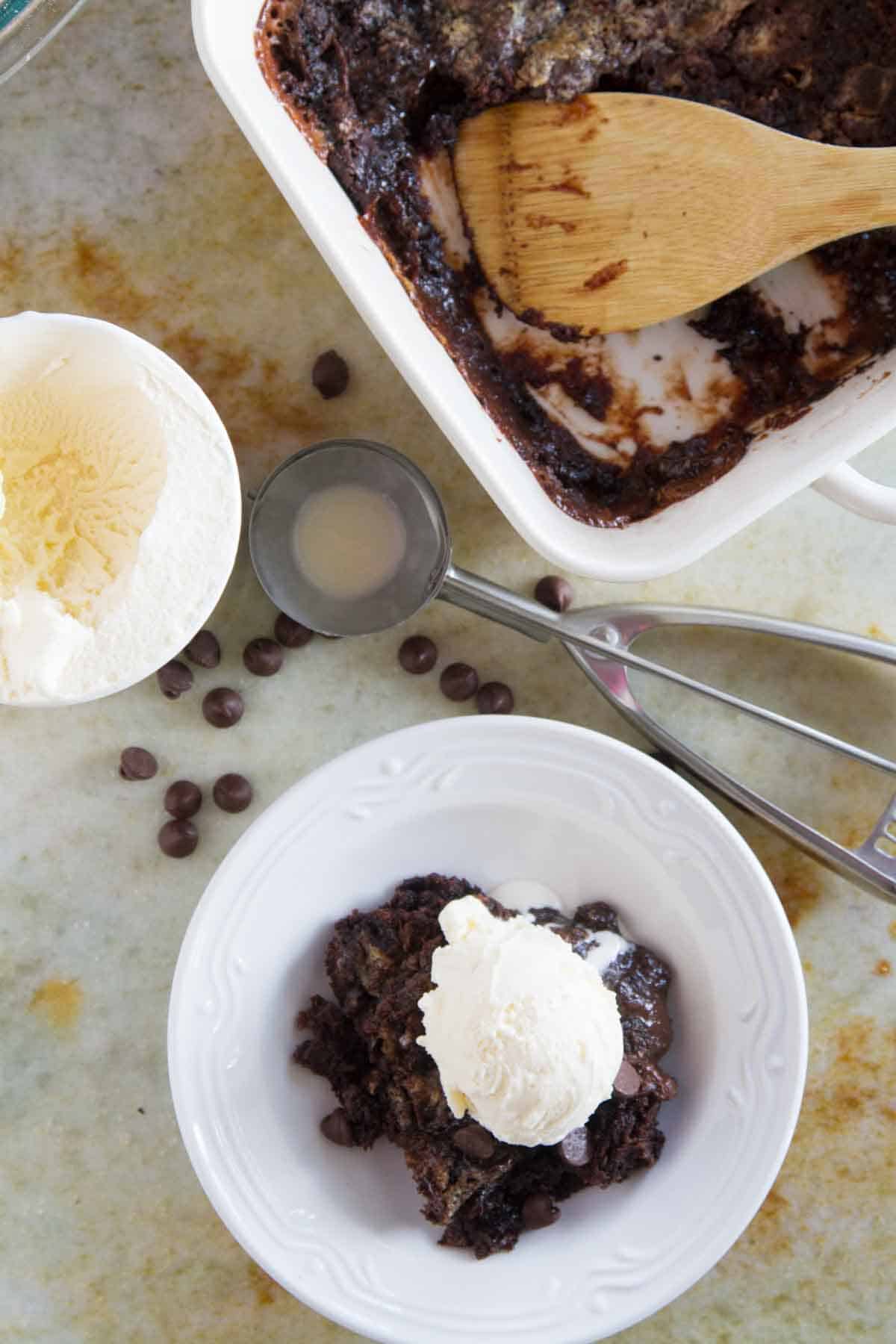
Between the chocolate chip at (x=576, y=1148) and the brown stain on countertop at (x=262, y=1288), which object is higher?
the chocolate chip at (x=576, y=1148)

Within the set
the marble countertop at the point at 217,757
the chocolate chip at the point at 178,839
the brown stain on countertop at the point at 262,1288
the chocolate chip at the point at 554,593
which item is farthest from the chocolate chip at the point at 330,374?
the brown stain on countertop at the point at 262,1288

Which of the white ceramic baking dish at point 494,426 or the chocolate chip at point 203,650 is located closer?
the white ceramic baking dish at point 494,426

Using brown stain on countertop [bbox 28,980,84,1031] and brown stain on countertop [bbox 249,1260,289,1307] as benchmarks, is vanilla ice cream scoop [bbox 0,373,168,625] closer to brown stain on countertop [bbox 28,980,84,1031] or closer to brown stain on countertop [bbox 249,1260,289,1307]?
brown stain on countertop [bbox 28,980,84,1031]

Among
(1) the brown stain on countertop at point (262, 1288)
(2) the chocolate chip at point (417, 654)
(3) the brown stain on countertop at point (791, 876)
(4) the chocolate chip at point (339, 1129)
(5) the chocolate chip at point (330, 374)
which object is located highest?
(5) the chocolate chip at point (330, 374)

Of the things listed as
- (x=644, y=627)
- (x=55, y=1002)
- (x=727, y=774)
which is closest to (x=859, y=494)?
Answer: (x=644, y=627)

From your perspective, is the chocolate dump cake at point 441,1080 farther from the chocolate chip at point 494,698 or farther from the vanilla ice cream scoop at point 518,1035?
the chocolate chip at point 494,698

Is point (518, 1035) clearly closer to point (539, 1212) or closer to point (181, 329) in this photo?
point (539, 1212)

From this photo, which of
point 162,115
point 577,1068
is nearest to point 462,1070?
point 577,1068

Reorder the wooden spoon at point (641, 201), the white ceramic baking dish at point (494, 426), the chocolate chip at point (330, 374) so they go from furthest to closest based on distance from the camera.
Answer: the chocolate chip at point (330, 374), the wooden spoon at point (641, 201), the white ceramic baking dish at point (494, 426)
